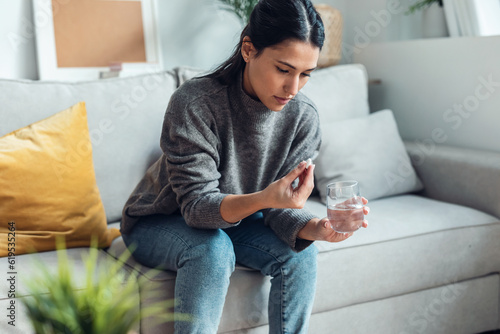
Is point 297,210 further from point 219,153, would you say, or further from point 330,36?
point 330,36

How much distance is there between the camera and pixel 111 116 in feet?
6.04

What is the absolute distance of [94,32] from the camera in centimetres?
233

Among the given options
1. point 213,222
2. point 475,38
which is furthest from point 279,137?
point 475,38

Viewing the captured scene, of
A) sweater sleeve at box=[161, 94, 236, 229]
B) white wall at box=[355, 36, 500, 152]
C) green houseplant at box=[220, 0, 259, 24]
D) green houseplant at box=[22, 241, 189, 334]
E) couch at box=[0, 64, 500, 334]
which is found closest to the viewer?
green houseplant at box=[22, 241, 189, 334]

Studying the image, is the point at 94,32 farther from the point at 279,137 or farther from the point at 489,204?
the point at 489,204

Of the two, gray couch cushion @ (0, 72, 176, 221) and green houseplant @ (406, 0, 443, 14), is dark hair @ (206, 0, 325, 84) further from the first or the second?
green houseplant @ (406, 0, 443, 14)

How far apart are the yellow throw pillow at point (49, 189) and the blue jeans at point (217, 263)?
17cm

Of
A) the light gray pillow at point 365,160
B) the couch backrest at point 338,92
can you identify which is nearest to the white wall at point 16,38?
the couch backrest at point 338,92

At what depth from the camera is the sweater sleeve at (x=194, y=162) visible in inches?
52.8

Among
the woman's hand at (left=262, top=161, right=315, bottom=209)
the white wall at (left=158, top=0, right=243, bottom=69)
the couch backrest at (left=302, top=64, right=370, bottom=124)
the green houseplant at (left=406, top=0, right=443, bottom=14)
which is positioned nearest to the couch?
the couch backrest at (left=302, top=64, right=370, bottom=124)

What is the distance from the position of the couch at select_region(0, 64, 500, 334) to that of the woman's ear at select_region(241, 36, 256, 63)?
1.77ft

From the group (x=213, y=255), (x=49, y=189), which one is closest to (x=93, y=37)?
(x=49, y=189)

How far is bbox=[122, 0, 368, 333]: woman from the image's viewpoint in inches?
50.9

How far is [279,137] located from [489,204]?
85 centimetres
